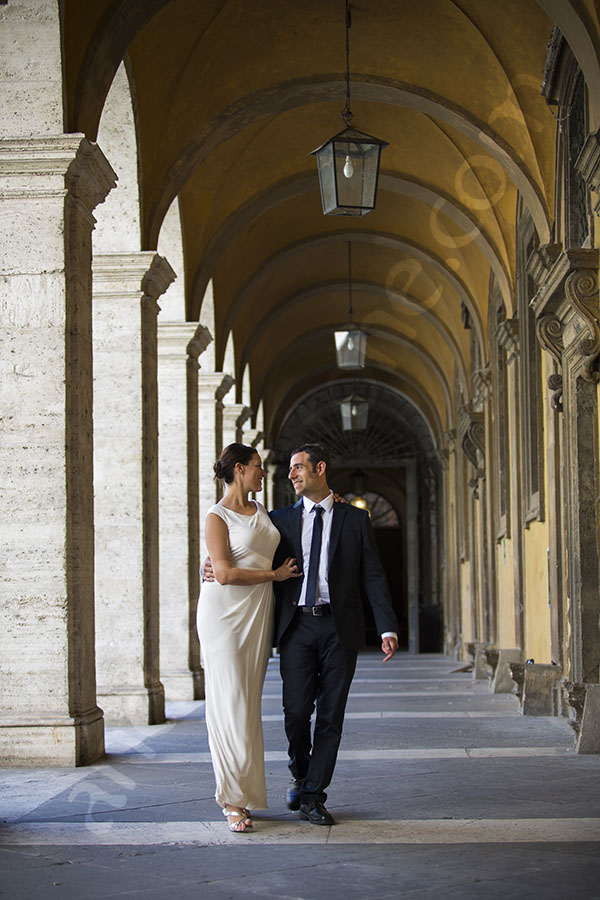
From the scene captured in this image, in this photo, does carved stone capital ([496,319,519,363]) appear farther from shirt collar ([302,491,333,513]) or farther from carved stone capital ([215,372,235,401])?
shirt collar ([302,491,333,513])

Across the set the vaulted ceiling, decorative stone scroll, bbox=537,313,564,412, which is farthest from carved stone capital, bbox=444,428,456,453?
decorative stone scroll, bbox=537,313,564,412

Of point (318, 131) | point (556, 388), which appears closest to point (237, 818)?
point (556, 388)

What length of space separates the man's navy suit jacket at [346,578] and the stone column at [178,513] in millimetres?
7238

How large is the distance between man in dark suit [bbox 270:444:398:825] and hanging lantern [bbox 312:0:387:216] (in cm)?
395

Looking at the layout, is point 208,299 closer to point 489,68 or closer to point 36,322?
point 489,68

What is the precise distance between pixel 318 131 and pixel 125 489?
5.56 m

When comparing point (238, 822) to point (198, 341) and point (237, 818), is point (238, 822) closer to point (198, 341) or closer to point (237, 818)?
point (237, 818)

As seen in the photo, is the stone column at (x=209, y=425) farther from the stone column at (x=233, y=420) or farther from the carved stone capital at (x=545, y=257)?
the carved stone capital at (x=545, y=257)

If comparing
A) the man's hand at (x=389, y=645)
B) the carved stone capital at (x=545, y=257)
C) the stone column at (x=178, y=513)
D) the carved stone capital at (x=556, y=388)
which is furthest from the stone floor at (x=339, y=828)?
Answer: the carved stone capital at (x=545, y=257)

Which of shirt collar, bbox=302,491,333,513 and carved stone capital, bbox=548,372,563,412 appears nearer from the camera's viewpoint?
shirt collar, bbox=302,491,333,513

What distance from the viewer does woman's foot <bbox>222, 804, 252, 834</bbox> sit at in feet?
17.2

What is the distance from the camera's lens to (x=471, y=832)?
17.1 feet

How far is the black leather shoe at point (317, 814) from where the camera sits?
5.37m

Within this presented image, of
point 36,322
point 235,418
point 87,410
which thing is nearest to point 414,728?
point 87,410
